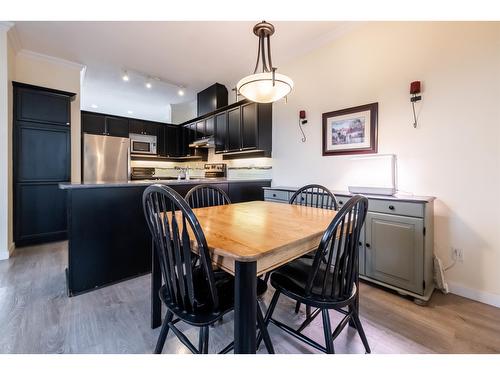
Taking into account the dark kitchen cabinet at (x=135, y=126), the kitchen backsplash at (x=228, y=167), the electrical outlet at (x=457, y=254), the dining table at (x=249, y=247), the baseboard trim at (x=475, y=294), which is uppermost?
the dark kitchen cabinet at (x=135, y=126)

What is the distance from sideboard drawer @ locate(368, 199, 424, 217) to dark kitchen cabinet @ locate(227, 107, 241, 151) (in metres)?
2.33

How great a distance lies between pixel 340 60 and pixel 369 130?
3.22 feet

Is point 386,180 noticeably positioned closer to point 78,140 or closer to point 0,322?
point 0,322

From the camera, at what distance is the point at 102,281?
209 centimetres

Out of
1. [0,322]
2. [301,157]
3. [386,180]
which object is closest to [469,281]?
[386,180]

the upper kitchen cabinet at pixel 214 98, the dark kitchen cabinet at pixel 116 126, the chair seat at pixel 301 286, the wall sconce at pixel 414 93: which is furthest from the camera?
the dark kitchen cabinet at pixel 116 126

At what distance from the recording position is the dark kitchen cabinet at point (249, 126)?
3.49m

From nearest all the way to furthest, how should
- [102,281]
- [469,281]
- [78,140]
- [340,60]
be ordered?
[469,281] → [102,281] → [340,60] → [78,140]

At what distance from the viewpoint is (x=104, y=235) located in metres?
2.08

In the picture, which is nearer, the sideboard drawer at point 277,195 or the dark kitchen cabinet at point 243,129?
the sideboard drawer at point 277,195

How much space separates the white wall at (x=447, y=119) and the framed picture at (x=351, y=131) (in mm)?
80

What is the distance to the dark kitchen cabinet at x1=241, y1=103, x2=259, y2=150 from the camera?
349cm

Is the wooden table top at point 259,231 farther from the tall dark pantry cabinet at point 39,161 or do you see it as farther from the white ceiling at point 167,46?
the tall dark pantry cabinet at point 39,161

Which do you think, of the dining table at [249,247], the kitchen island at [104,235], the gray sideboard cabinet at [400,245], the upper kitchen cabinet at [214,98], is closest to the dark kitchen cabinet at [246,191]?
the kitchen island at [104,235]
